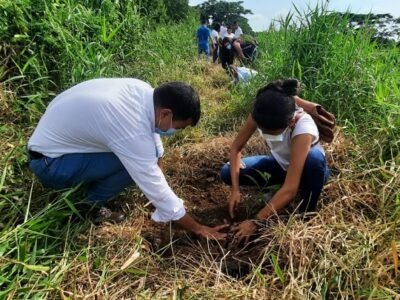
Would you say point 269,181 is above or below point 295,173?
below

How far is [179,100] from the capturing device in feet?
6.18

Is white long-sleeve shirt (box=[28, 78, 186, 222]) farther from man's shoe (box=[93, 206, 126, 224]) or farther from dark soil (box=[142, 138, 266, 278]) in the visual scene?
man's shoe (box=[93, 206, 126, 224])

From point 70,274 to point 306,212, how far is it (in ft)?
4.09

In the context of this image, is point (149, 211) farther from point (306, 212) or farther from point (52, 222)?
point (306, 212)

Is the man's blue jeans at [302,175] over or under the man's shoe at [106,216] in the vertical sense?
over

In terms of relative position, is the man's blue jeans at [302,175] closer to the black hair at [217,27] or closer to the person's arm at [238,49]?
the person's arm at [238,49]

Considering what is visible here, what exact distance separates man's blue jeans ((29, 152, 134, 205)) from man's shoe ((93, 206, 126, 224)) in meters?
0.06

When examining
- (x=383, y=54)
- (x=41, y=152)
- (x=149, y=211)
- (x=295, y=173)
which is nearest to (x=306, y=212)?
(x=295, y=173)

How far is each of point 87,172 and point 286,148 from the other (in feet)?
3.62

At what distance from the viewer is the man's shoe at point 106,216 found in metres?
2.29

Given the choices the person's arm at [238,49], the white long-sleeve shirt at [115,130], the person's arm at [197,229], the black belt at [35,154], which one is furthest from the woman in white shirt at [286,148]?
the person's arm at [238,49]

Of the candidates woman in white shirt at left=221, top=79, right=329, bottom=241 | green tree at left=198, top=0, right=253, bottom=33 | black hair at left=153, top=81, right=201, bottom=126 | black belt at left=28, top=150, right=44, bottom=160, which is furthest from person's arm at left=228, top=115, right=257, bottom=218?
green tree at left=198, top=0, right=253, bottom=33

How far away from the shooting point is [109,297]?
1.74 m

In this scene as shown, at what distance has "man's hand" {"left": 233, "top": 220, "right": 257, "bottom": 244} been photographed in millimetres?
2111
